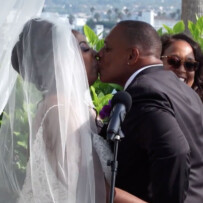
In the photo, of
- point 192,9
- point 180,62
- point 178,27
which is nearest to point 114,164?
point 180,62

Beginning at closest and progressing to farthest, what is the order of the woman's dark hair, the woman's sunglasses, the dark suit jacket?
the dark suit jacket
the woman's sunglasses
the woman's dark hair

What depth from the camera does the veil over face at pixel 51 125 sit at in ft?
10.4

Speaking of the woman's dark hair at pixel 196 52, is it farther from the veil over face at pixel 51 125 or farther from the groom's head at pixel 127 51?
the veil over face at pixel 51 125

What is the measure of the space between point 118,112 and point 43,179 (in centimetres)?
64

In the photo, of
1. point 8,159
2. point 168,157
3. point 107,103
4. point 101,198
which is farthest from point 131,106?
point 107,103

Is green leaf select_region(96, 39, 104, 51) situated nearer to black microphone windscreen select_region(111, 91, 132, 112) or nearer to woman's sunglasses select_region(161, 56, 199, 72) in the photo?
woman's sunglasses select_region(161, 56, 199, 72)

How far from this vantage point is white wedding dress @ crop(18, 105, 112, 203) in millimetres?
3150

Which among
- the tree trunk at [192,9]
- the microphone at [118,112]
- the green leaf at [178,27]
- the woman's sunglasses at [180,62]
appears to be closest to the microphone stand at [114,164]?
the microphone at [118,112]

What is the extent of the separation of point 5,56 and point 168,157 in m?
1.22

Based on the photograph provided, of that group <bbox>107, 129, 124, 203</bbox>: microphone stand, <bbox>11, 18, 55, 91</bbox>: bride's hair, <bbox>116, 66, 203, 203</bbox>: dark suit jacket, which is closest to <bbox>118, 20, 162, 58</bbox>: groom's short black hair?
<bbox>116, 66, 203, 203</bbox>: dark suit jacket

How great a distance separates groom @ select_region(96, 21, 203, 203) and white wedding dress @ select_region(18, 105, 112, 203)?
116 millimetres

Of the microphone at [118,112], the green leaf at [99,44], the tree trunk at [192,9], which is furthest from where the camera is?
the tree trunk at [192,9]

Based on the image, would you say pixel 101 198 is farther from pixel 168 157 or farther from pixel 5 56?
pixel 5 56

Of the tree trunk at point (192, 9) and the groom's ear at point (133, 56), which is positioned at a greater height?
the groom's ear at point (133, 56)
